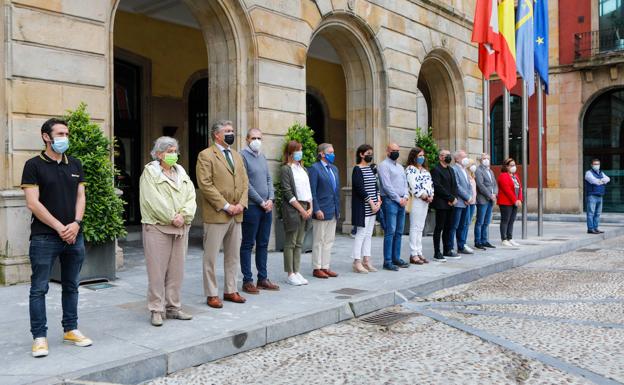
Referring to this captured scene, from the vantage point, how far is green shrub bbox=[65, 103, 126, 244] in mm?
7078

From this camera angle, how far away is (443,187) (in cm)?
955

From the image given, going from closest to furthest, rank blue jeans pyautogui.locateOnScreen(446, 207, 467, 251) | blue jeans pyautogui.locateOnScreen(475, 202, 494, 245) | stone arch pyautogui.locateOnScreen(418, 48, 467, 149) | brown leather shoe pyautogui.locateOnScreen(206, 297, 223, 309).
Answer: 1. brown leather shoe pyautogui.locateOnScreen(206, 297, 223, 309)
2. blue jeans pyautogui.locateOnScreen(446, 207, 467, 251)
3. blue jeans pyautogui.locateOnScreen(475, 202, 494, 245)
4. stone arch pyautogui.locateOnScreen(418, 48, 467, 149)

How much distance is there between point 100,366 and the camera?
4070 mm

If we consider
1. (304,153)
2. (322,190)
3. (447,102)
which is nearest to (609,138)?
(447,102)

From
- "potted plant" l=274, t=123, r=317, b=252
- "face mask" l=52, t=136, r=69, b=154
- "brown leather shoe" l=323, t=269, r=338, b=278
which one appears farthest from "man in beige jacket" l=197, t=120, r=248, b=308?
"potted plant" l=274, t=123, r=317, b=252

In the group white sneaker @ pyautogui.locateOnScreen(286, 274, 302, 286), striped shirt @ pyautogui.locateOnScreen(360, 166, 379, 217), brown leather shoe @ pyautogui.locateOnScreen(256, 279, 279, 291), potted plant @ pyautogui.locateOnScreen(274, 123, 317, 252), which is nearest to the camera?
brown leather shoe @ pyautogui.locateOnScreen(256, 279, 279, 291)

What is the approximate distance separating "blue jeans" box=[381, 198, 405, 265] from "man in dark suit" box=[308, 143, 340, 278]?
95cm

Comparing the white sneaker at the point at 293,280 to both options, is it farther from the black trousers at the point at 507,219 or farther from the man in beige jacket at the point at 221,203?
the black trousers at the point at 507,219

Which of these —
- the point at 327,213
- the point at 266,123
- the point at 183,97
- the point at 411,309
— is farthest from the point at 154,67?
the point at 411,309

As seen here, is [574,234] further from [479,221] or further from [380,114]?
[380,114]

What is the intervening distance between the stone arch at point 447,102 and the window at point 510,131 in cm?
969

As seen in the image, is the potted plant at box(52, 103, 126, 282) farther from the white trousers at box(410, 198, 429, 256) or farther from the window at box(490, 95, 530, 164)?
the window at box(490, 95, 530, 164)

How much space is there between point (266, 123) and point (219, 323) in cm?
578

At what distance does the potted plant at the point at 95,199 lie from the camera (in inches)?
279
